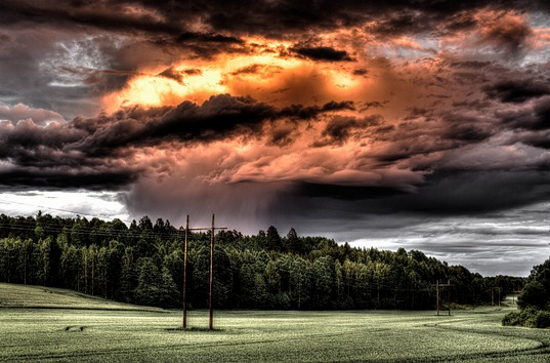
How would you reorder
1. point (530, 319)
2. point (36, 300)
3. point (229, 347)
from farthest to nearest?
1. point (36, 300)
2. point (530, 319)
3. point (229, 347)

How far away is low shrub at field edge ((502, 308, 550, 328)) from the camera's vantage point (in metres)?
91.9

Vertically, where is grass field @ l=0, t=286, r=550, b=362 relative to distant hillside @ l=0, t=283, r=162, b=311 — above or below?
above

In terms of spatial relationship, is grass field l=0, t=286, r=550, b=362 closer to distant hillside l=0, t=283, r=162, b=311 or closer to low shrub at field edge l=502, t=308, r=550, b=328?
low shrub at field edge l=502, t=308, r=550, b=328

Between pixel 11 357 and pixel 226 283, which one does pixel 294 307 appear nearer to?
pixel 226 283

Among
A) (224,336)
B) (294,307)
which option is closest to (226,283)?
(294,307)

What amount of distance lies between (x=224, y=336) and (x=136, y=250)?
13765cm

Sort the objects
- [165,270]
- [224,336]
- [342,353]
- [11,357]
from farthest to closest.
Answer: [165,270] → [224,336] → [342,353] → [11,357]

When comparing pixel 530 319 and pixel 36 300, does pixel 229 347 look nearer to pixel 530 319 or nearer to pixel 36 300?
pixel 530 319

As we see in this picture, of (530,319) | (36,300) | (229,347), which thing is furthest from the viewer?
(36,300)

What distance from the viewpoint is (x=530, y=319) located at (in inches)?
3743

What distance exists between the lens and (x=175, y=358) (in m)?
41.4

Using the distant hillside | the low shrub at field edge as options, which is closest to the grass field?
the low shrub at field edge

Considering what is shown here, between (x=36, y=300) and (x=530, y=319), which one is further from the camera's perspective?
(x=36, y=300)

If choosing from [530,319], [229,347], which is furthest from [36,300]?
[530,319]
